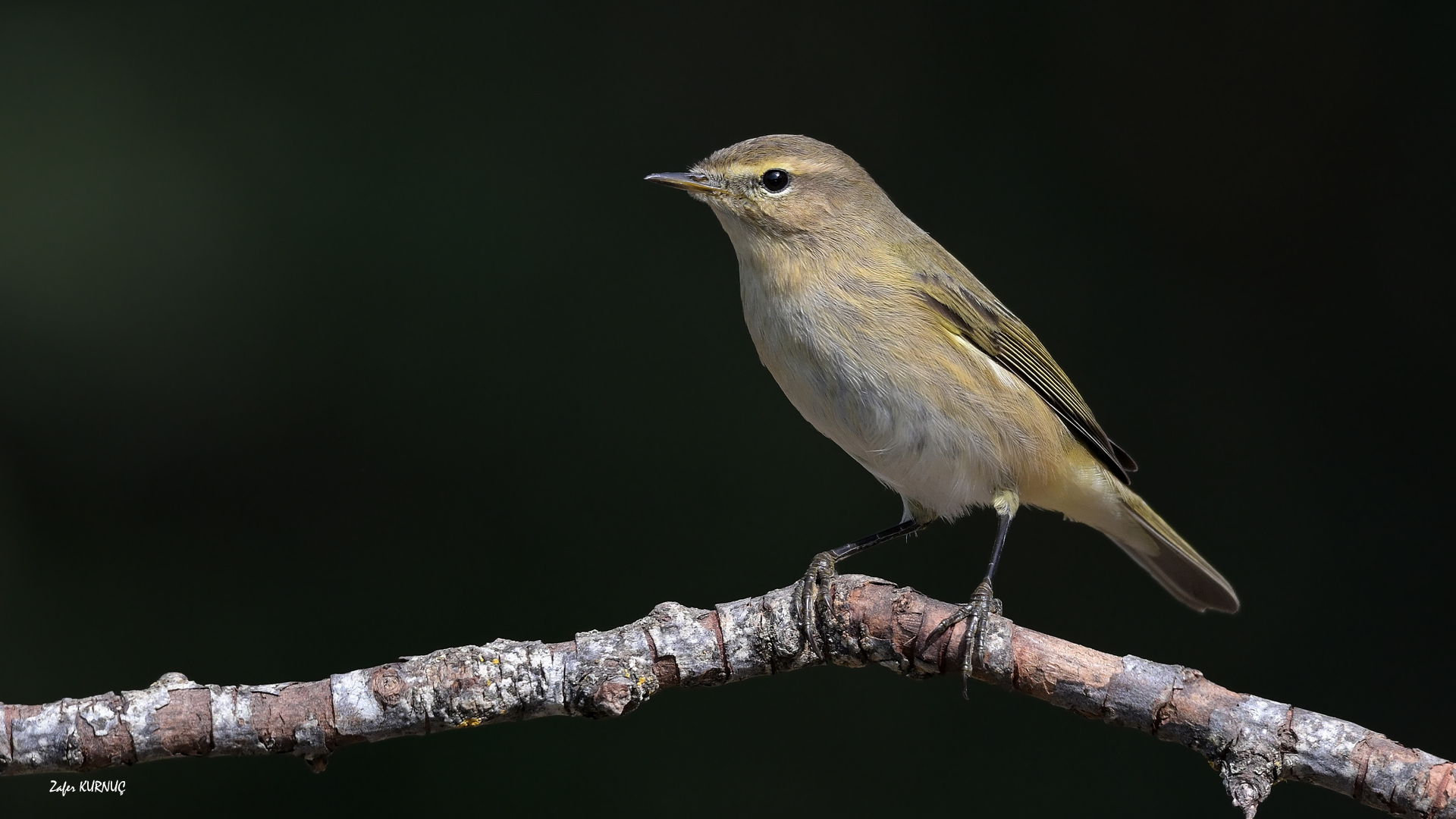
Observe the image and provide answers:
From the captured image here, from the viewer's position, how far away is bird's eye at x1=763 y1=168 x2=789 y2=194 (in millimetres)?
2830

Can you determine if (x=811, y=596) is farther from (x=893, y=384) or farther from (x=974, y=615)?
(x=893, y=384)

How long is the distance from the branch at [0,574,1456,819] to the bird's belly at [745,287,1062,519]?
54 centimetres

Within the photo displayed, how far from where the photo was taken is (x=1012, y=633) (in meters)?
2.04

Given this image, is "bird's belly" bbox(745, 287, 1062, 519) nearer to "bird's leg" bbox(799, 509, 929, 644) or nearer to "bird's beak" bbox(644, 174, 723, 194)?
"bird's leg" bbox(799, 509, 929, 644)

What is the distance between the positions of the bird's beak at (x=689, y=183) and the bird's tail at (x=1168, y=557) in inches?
54.6

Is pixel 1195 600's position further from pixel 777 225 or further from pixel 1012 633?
pixel 777 225

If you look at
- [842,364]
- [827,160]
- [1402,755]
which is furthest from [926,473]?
[1402,755]

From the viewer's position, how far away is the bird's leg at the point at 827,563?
2055 mm

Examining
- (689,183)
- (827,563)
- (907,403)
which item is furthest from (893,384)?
(689,183)

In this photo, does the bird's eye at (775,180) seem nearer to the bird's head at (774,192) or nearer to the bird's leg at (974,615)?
the bird's head at (774,192)

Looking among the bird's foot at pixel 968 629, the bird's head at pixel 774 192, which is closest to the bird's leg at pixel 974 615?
the bird's foot at pixel 968 629

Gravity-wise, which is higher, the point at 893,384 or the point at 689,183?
the point at 689,183

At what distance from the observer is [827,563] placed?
238 centimetres

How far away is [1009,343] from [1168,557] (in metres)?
0.80
